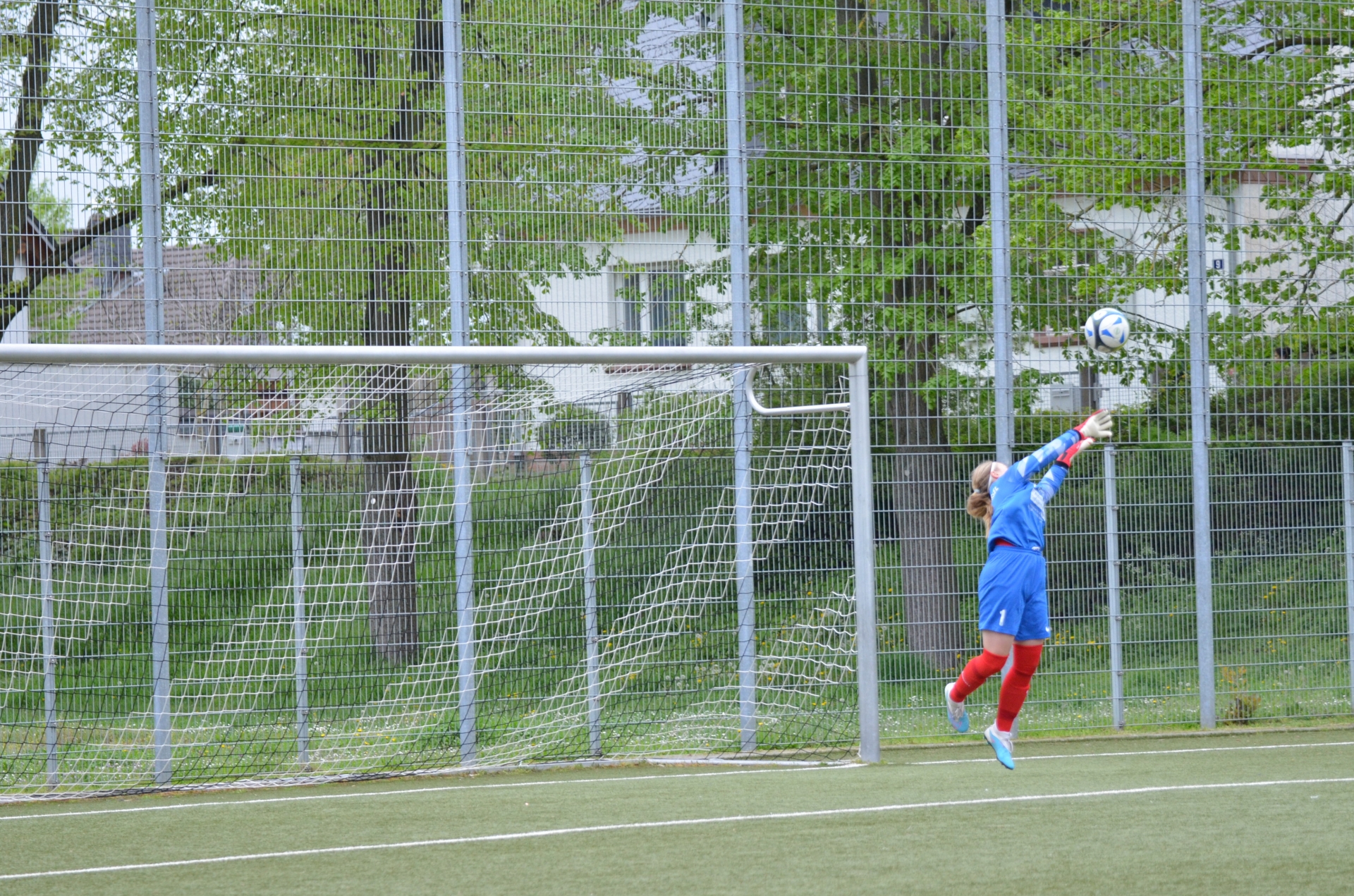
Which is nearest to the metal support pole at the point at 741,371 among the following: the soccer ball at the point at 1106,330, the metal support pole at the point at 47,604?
the soccer ball at the point at 1106,330

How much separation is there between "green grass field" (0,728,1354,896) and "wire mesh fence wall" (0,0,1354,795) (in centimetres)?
201

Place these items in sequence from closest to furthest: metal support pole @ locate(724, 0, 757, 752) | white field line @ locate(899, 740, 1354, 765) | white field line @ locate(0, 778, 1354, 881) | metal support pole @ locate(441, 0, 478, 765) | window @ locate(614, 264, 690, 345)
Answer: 1. white field line @ locate(0, 778, 1354, 881)
2. white field line @ locate(899, 740, 1354, 765)
3. metal support pole @ locate(441, 0, 478, 765)
4. metal support pole @ locate(724, 0, 757, 752)
5. window @ locate(614, 264, 690, 345)

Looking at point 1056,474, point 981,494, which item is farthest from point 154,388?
point 1056,474

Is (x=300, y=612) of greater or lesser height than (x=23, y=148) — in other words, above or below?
below

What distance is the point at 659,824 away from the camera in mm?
6797

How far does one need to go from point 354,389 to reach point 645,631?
8.37ft

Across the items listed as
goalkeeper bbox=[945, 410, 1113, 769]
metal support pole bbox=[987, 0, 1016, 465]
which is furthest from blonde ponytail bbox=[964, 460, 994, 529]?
metal support pole bbox=[987, 0, 1016, 465]

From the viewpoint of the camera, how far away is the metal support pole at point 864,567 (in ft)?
29.8

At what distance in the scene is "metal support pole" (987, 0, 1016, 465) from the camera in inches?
420

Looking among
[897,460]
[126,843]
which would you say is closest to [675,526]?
[897,460]

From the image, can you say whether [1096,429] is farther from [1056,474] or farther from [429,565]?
[429,565]

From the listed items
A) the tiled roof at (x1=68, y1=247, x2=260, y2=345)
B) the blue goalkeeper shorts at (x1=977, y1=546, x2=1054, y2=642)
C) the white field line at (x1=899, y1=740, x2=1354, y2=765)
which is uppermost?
the tiled roof at (x1=68, y1=247, x2=260, y2=345)

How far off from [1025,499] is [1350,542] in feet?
16.2

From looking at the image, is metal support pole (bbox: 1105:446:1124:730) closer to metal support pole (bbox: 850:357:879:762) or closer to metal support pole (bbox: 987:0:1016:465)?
metal support pole (bbox: 987:0:1016:465)
